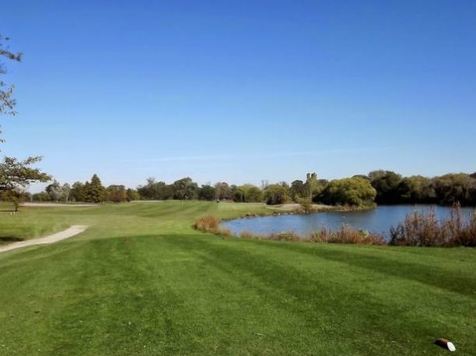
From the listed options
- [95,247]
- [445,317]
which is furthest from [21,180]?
[445,317]

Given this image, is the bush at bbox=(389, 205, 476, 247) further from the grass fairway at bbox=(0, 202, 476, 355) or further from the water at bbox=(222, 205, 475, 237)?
the grass fairway at bbox=(0, 202, 476, 355)

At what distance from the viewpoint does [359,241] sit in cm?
2184

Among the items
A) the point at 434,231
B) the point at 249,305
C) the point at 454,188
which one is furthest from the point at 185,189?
the point at 249,305

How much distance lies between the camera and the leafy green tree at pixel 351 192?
11838 centimetres

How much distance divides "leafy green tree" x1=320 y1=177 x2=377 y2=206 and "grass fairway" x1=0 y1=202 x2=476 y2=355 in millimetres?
104182

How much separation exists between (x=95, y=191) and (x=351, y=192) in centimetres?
6127

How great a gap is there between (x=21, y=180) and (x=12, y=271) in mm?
10647

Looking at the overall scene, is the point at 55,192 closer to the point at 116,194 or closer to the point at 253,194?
the point at 116,194

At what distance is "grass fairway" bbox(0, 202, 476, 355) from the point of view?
7.40m

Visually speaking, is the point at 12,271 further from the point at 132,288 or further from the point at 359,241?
the point at 359,241

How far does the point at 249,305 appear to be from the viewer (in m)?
9.45

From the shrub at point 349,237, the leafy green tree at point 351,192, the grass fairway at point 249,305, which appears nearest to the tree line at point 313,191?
the leafy green tree at point 351,192

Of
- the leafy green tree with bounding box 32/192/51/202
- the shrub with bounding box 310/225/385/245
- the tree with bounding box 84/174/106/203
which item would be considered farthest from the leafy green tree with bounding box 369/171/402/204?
the shrub with bounding box 310/225/385/245

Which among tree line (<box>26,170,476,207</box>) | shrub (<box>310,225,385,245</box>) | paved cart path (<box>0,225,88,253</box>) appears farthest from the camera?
tree line (<box>26,170,476,207</box>)
